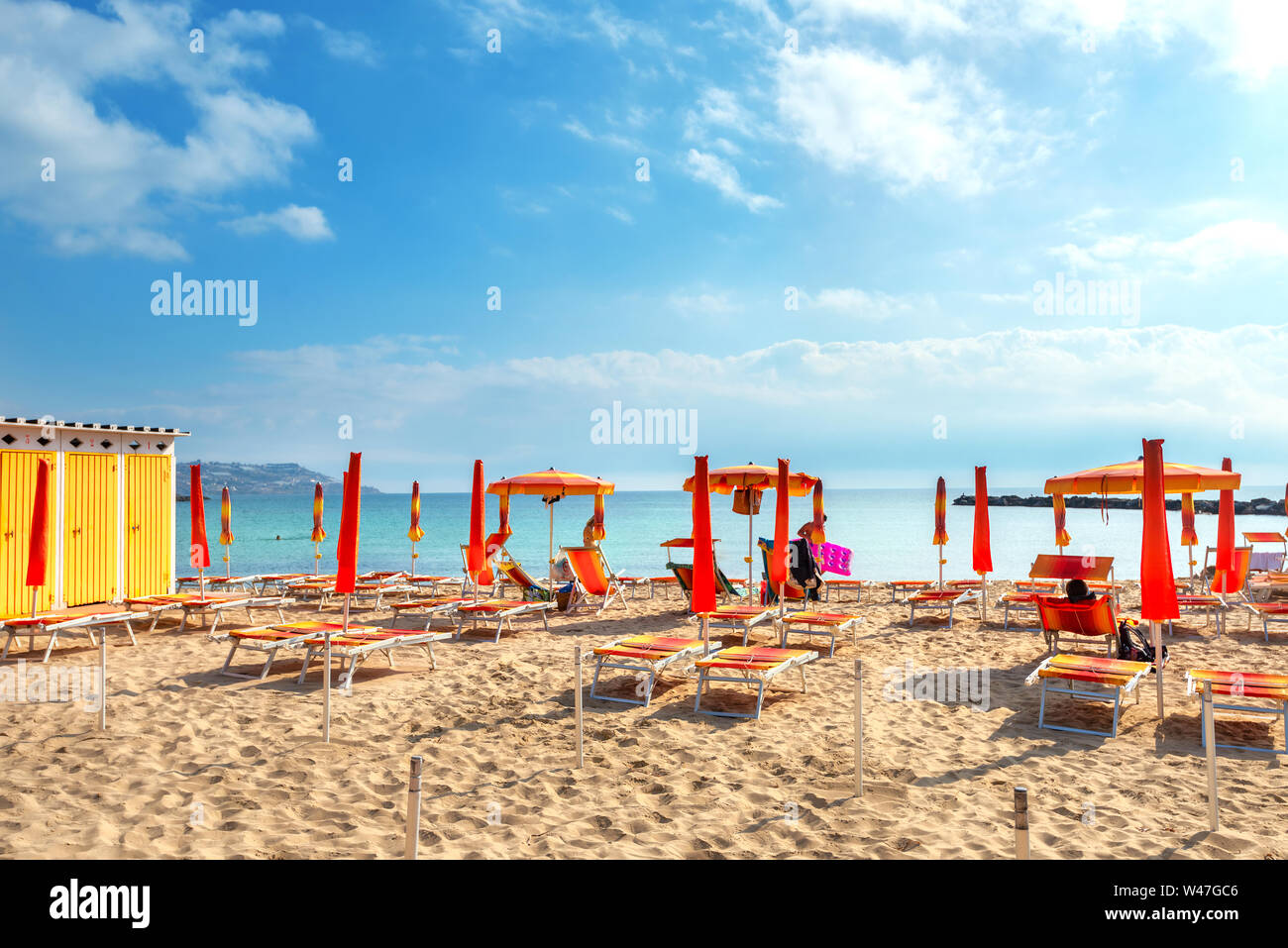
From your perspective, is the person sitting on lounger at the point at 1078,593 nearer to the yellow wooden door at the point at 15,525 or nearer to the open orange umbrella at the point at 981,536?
the open orange umbrella at the point at 981,536

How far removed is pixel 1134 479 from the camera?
9.45 metres

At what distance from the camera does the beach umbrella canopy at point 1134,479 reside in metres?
8.45

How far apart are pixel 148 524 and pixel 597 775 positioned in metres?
11.9

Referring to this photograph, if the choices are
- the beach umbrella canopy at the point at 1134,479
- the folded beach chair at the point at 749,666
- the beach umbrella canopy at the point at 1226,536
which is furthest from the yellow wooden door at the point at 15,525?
the beach umbrella canopy at the point at 1226,536

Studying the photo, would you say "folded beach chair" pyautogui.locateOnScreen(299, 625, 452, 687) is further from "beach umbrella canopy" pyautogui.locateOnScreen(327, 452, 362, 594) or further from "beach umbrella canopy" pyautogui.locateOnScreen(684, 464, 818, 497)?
"beach umbrella canopy" pyautogui.locateOnScreen(684, 464, 818, 497)

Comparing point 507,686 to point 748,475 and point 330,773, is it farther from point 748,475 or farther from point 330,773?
point 748,475

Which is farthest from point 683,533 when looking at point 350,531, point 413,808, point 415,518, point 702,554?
point 413,808

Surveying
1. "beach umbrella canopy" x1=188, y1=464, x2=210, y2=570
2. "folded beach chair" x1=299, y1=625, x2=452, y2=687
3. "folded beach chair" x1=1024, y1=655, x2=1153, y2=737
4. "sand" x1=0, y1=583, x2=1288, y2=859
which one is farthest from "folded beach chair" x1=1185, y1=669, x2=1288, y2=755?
"beach umbrella canopy" x1=188, y1=464, x2=210, y2=570
